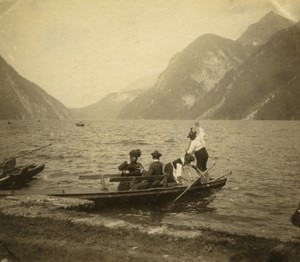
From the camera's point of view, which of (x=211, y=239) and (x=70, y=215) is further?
(x=70, y=215)

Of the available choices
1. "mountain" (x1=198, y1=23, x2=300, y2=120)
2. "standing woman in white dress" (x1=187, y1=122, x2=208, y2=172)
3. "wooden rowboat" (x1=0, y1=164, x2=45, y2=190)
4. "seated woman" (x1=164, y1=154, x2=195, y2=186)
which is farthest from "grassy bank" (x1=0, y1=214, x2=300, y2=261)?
"mountain" (x1=198, y1=23, x2=300, y2=120)

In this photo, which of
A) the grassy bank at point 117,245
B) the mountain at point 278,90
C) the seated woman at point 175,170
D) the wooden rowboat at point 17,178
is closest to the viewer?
the grassy bank at point 117,245

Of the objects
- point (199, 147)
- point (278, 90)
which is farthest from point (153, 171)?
point (278, 90)

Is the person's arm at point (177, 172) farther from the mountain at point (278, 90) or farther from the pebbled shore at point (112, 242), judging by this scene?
the mountain at point (278, 90)

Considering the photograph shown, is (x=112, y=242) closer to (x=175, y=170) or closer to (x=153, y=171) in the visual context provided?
(x=153, y=171)

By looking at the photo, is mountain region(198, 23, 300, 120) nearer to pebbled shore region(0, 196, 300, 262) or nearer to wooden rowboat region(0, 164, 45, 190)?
wooden rowboat region(0, 164, 45, 190)

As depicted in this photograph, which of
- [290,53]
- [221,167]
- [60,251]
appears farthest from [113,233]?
[290,53]

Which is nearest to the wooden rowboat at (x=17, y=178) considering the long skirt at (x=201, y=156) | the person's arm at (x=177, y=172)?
the person's arm at (x=177, y=172)

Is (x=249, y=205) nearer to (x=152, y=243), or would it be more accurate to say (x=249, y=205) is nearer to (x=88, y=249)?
(x=152, y=243)
